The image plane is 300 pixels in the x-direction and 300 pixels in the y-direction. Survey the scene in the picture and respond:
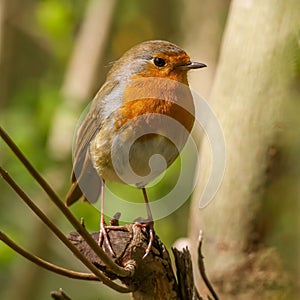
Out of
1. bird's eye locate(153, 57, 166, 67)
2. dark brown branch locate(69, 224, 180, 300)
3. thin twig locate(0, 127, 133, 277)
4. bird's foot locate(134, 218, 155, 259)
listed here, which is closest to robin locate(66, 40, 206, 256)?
bird's eye locate(153, 57, 166, 67)

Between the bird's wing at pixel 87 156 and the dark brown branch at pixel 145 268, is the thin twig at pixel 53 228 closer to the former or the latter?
the dark brown branch at pixel 145 268

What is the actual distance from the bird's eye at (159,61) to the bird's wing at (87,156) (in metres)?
0.18

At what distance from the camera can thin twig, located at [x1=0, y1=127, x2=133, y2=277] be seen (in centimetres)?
156

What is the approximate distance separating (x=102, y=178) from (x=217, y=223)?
19.1 inches

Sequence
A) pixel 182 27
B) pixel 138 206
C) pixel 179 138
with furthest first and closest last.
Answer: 1. pixel 182 27
2. pixel 138 206
3. pixel 179 138

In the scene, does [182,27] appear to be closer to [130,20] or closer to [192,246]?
[130,20]

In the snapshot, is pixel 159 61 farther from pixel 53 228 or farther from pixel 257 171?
pixel 53 228

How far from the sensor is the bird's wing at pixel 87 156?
3135 mm

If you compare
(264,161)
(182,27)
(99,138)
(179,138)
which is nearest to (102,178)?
(99,138)

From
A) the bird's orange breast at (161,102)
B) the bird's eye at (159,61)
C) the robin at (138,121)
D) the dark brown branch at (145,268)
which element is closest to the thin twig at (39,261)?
the dark brown branch at (145,268)

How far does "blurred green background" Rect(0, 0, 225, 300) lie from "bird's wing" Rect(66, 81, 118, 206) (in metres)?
0.88

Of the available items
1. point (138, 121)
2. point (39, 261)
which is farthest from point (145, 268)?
point (138, 121)

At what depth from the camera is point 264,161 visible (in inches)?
117

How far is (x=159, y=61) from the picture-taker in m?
3.14
